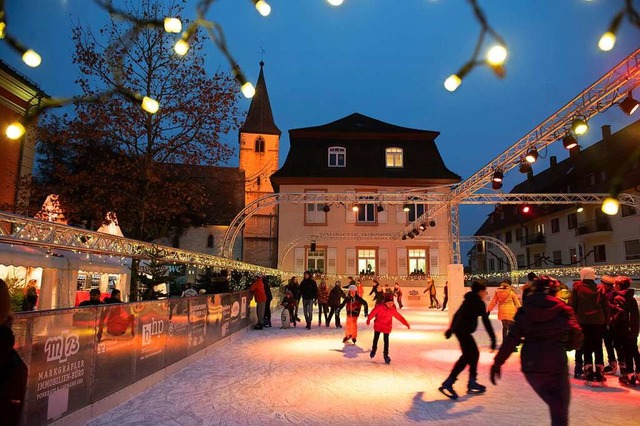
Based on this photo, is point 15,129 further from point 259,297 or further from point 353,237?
point 353,237

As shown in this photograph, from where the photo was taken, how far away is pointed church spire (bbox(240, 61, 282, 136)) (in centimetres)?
5619

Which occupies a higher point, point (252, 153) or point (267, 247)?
point (252, 153)

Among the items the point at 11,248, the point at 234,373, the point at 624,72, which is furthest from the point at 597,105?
the point at 11,248

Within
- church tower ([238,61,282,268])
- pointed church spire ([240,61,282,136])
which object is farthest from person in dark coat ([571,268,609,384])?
pointed church spire ([240,61,282,136])

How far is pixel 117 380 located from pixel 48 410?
1555 millimetres

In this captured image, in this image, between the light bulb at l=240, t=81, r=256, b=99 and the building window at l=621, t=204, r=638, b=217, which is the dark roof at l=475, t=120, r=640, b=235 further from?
the light bulb at l=240, t=81, r=256, b=99

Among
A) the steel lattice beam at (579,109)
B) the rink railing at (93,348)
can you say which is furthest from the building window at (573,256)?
the rink railing at (93,348)

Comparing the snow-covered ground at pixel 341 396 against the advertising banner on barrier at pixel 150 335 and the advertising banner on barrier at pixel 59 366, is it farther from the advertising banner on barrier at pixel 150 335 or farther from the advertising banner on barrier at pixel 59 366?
the advertising banner on barrier at pixel 59 366

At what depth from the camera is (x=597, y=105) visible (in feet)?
35.8

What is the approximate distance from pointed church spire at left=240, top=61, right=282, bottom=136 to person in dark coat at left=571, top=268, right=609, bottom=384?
5095 cm

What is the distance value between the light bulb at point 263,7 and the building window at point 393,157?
1281 inches

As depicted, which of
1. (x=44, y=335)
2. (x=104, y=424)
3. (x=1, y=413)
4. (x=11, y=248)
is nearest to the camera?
(x=1, y=413)

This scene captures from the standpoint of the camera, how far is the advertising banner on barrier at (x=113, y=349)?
5756mm

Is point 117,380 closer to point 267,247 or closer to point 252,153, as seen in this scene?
point 267,247
